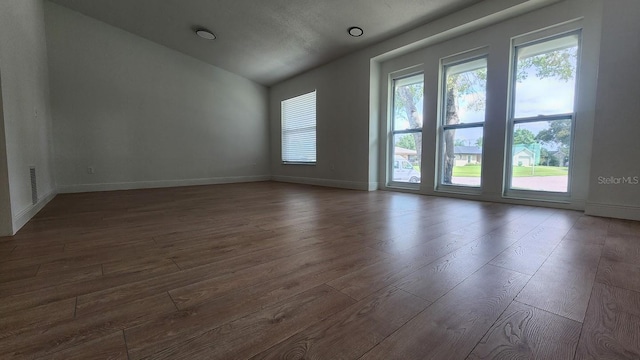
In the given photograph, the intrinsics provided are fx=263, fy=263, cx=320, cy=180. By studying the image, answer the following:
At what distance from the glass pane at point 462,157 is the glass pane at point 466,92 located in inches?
7.7

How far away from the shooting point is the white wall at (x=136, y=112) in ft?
15.0

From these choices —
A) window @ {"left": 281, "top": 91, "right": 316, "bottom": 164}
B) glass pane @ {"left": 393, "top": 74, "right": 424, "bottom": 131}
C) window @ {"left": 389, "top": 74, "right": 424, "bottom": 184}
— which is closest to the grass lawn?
window @ {"left": 389, "top": 74, "right": 424, "bottom": 184}

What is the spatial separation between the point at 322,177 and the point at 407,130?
2.13 metres

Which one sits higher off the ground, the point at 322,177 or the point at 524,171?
the point at 524,171

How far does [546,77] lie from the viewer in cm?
327

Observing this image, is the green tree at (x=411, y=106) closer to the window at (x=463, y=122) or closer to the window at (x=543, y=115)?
the window at (x=463, y=122)

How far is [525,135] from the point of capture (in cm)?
344

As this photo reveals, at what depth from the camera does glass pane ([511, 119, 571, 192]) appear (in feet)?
10.4

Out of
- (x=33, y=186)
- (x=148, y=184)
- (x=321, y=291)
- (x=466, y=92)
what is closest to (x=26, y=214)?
(x=33, y=186)

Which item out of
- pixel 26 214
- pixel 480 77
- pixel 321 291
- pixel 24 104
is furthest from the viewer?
pixel 480 77

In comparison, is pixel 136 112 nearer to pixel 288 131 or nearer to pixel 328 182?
pixel 288 131

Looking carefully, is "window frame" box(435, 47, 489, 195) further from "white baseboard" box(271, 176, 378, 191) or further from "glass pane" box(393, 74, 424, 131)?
"white baseboard" box(271, 176, 378, 191)

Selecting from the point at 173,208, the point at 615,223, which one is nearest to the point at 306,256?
the point at 173,208

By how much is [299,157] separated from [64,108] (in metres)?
4.46
